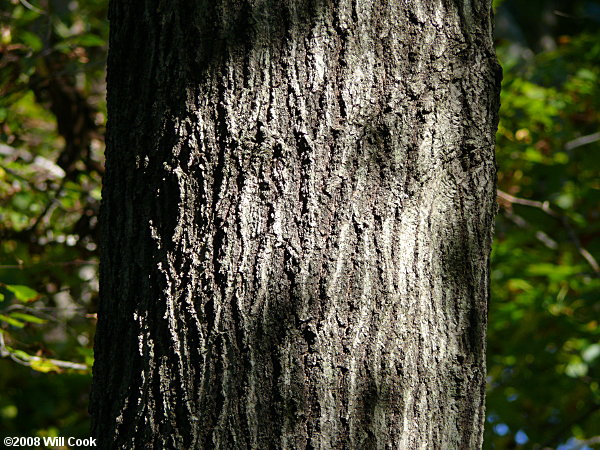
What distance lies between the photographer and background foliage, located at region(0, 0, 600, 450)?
3.27 meters

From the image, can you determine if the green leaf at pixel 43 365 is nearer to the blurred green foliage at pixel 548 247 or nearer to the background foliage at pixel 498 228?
the background foliage at pixel 498 228

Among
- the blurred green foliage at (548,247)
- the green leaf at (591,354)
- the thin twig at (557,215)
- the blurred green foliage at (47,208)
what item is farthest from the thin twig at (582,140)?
the blurred green foliage at (47,208)

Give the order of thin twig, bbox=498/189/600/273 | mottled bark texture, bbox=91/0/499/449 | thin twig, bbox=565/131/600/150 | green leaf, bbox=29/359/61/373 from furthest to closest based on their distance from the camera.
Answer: thin twig, bbox=565/131/600/150 < thin twig, bbox=498/189/600/273 < green leaf, bbox=29/359/61/373 < mottled bark texture, bbox=91/0/499/449

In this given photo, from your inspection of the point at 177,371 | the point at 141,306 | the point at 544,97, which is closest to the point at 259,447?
the point at 177,371

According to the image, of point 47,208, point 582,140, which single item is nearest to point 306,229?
point 47,208

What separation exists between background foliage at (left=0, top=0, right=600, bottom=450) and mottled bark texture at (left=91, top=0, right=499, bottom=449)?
1.57 m

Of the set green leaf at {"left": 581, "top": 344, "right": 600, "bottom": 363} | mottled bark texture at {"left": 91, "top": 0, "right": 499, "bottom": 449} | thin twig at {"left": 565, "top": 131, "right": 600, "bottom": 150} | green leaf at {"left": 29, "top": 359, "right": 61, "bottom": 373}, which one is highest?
thin twig at {"left": 565, "top": 131, "right": 600, "bottom": 150}

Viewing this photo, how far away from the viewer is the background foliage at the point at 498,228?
10.7 feet

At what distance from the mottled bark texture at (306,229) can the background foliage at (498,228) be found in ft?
5.16

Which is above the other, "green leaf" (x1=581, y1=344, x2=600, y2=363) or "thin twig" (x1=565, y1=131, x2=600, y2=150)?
"thin twig" (x1=565, y1=131, x2=600, y2=150)

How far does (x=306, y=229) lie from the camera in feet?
3.85

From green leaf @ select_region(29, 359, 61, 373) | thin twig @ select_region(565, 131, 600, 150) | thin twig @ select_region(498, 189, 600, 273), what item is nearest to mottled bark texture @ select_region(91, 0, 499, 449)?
green leaf @ select_region(29, 359, 61, 373)

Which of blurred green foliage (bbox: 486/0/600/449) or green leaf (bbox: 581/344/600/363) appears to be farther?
blurred green foliage (bbox: 486/0/600/449)

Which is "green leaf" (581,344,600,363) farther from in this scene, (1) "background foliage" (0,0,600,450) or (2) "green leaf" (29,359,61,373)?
(2) "green leaf" (29,359,61,373)
